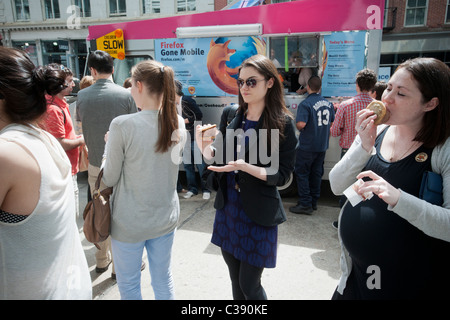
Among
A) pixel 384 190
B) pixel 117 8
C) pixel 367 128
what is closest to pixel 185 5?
pixel 117 8

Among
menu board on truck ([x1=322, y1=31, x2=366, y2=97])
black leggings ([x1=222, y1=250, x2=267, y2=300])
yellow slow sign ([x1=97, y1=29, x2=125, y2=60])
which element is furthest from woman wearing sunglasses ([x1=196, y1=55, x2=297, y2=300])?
yellow slow sign ([x1=97, y1=29, x2=125, y2=60])

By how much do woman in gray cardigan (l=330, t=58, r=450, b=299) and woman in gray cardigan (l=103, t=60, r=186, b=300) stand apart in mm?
1123

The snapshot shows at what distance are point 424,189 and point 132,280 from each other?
1.76m

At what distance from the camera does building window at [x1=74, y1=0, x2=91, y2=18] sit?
2186 centimetres

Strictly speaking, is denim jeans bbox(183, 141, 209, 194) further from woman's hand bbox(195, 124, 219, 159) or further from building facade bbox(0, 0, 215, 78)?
building facade bbox(0, 0, 215, 78)

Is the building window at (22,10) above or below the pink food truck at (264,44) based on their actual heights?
above

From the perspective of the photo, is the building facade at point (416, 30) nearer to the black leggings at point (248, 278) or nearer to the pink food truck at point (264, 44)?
the pink food truck at point (264, 44)

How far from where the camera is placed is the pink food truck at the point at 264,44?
14.8 ft

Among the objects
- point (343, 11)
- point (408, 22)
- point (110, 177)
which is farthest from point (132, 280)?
A: point (408, 22)

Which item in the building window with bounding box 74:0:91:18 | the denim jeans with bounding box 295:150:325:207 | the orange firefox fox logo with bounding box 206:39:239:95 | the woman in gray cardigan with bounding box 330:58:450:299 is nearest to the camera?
the woman in gray cardigan with bounding box 330:58:450:299

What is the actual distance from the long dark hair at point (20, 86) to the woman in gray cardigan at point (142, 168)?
0.63 meters

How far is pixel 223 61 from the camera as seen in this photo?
5102 mm

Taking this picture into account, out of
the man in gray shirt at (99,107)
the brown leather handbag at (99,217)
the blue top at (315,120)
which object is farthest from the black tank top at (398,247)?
the blue top at (315,120)
